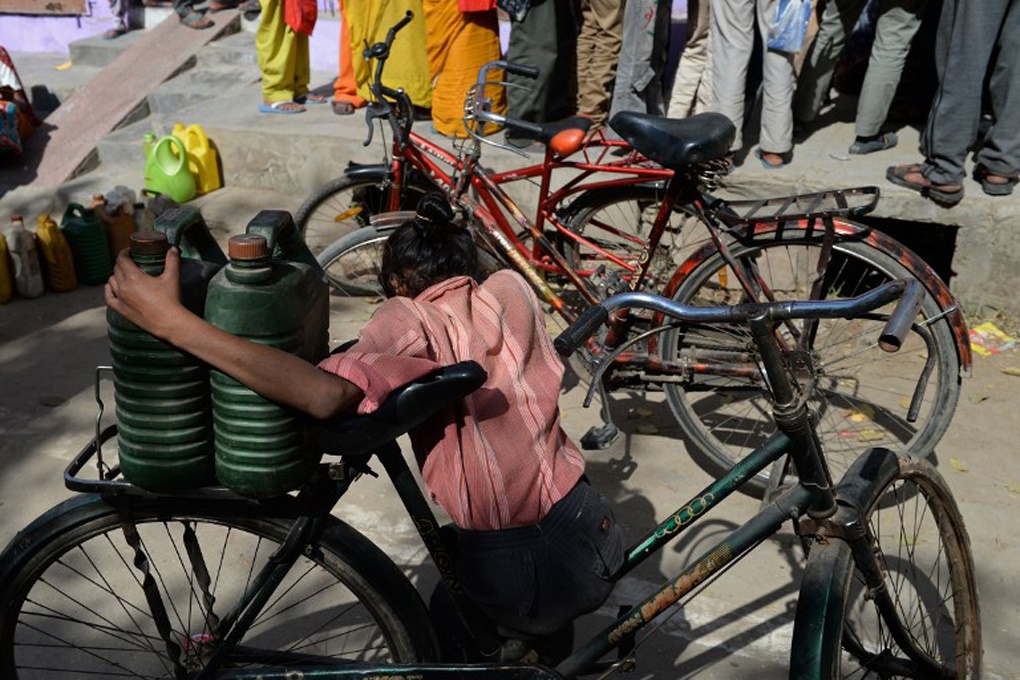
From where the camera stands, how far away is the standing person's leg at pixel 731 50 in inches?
214

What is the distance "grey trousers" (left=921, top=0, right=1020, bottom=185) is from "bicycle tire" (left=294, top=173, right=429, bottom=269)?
2.46 m

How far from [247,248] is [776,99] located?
4.13 metres

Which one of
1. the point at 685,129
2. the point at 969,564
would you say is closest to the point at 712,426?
the point at 685,129

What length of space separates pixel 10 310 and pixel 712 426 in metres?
3.72

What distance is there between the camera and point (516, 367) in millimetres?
2303

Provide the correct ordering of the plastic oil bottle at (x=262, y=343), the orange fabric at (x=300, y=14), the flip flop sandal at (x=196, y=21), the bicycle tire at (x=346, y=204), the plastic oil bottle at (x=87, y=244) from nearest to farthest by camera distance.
→ the plastic oil bottle at (x=262, y=343)
the bicycle tire at (x=346, y=204)
the plastic oil bottle at (x=87, y=244)
the orange fabric at (x=300, y=14)
the flip flop sandal at (x=196, y=21)

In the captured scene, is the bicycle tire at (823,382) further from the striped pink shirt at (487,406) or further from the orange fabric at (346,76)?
the orange fabric at (346,76)

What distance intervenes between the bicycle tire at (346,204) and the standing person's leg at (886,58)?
233 centimetres

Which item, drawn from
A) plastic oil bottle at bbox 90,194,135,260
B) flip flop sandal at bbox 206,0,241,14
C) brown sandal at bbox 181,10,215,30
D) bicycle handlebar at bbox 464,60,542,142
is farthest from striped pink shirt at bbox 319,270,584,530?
flip flop sandal at bbox 206,0,241,14

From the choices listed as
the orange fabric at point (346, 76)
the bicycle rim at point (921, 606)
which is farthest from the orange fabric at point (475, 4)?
the bicycle rim at point (921, 606)

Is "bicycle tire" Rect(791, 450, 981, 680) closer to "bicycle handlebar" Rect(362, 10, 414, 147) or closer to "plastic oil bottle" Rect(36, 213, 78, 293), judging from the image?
"bicycle handlebar" Rect(362, 10, 414, 147)

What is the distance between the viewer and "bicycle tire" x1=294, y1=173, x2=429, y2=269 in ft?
16.8

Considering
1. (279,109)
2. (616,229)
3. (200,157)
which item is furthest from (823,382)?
(279,109)

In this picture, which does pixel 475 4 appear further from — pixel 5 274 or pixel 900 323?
pixel 900 323
